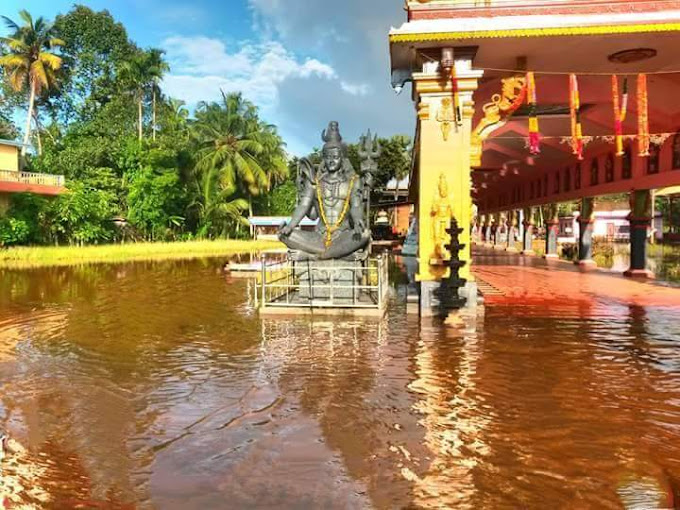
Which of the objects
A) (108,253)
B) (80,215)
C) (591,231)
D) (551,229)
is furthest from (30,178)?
(591,231)

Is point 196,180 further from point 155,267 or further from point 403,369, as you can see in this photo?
point 403,369

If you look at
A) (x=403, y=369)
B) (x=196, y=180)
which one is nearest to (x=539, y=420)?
(x=403, y=369)

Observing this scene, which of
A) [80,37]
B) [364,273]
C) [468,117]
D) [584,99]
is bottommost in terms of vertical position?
[364,273]

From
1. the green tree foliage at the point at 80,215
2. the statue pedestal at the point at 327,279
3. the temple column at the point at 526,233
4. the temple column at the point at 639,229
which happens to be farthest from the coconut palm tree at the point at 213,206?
the statue pedestal at the point at 327,279

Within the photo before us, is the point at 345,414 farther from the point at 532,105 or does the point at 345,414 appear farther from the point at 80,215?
the point at 80,215

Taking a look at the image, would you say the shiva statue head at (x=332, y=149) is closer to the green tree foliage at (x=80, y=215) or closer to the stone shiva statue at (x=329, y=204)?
the stone shiva statue at (x=329, y=204)

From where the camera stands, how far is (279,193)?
5250 centimetres

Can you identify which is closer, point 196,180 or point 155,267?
point 155,267

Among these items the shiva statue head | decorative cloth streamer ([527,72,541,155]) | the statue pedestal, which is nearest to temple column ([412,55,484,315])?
decorative cloth streamer ([527,72,541,155])

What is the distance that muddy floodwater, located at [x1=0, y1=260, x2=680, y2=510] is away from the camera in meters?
3.48

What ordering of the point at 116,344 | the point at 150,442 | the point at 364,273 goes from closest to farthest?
the point at 150,442 → the point at 116,344 → the point at 364,273

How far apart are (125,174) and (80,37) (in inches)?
548

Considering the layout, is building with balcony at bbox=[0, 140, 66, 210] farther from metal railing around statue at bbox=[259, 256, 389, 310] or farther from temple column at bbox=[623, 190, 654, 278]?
temple column at bbox=[623, 190, 654, 278]

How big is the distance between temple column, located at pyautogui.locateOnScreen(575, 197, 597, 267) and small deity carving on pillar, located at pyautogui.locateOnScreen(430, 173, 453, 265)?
477 inches
